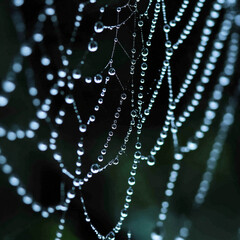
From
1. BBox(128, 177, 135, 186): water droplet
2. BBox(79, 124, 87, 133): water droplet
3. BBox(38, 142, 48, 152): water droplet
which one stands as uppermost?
BBox(79, 124, 87, 133): water droplet

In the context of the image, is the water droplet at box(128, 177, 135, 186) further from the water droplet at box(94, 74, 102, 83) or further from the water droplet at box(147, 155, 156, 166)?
the water droplet at box(94, 74, 102, 83)

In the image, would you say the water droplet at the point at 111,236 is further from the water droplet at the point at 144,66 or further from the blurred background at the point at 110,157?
the water droplet at the point at 144,66

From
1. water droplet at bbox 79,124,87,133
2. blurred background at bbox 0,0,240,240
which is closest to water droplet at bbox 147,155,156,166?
blurred background at bbox 0,0,240,240

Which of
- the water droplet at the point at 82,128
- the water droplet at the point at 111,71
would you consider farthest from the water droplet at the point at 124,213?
the water droplet at the point at 111,71

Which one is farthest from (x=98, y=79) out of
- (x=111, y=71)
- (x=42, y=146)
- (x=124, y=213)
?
(x=124, y=213)

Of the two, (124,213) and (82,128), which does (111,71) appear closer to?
(82,128)

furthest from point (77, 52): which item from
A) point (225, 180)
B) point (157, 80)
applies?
point (225, 180)

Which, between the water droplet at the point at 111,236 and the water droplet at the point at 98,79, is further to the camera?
the water droplet at the point at 111,236

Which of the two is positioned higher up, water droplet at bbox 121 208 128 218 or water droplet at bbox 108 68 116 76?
water droplet at bbox 108 68 116 76
